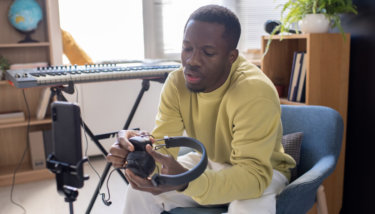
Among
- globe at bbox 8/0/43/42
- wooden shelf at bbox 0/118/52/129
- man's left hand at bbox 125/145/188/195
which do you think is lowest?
wooden shelf at bbox 0/118/52/129

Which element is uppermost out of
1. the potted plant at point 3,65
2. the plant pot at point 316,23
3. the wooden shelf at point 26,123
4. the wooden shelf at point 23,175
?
the plant pot at point 316,23

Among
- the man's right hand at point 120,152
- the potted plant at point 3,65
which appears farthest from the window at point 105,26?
the man's right hand at point 120,152

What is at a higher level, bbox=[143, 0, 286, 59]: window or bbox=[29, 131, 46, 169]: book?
bbox=[143, 0, 286, 59]: window

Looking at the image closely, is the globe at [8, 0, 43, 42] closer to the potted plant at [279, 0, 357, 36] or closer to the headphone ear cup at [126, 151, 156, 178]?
the potted plant at [279, 0, 357, 36]

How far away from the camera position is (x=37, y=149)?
2717 millimetres

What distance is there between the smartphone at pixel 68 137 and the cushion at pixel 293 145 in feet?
2.93

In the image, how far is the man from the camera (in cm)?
99

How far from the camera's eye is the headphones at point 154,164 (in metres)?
0.72

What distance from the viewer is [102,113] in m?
2.99

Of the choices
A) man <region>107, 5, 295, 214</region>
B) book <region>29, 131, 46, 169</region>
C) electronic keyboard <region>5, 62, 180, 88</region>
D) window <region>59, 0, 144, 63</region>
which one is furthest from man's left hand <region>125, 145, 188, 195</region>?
window <region>59, 0, 144, 63</region>

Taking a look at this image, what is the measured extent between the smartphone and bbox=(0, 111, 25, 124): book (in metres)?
2.15

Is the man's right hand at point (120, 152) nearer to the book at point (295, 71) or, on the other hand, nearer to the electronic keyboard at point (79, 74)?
the electronic keyboard at point (79, 74)

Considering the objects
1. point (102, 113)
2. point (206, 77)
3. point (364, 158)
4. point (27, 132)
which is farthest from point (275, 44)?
point (27, 132)

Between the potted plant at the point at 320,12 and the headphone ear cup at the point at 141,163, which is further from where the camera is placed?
the potted plant at the point at 320,12
